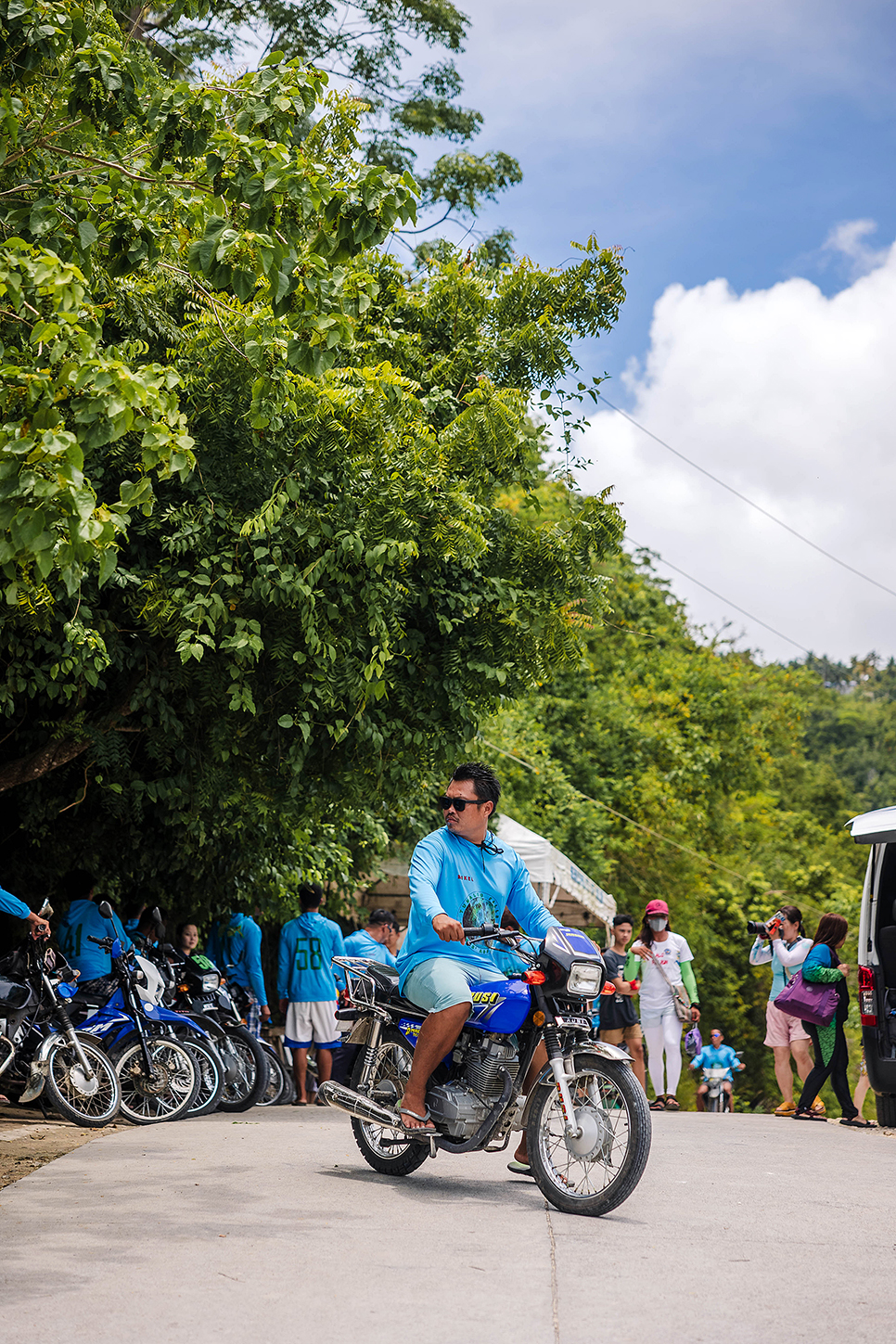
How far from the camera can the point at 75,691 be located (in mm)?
9023

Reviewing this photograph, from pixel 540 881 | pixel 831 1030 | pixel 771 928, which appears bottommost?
pixel 831 1030

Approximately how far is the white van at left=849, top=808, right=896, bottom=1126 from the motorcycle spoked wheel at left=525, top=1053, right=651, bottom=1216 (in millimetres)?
4521

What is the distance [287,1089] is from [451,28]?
1445 centimetres

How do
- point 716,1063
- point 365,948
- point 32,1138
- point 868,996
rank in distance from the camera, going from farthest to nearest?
point 716,1063 < point 365,948 < point 868,996 < point 32,1138

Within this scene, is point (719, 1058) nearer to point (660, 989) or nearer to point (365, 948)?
point (660, 989)

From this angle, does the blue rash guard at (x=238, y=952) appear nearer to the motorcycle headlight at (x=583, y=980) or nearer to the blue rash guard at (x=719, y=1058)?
the motorcycle headlight at (x=583, y=980)

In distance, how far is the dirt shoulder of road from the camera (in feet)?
23.9

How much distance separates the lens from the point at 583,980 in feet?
19.0

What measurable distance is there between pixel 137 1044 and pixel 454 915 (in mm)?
4499

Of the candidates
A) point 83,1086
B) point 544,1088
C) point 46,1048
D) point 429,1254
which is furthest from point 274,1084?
point 429,1254

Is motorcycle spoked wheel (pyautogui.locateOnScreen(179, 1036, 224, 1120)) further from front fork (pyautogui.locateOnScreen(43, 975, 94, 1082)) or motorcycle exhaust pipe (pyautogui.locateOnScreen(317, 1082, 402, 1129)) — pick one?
motorcycle exhaust pipe (pyautogui.locateOnScreen(317, 1082, 402, 1129))

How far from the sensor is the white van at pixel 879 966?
9.97m

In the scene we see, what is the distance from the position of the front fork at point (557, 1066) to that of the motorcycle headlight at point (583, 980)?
0.52ft

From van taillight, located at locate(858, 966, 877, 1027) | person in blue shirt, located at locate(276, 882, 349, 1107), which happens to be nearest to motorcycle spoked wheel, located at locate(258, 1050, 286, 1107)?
person in blue shirt, located at locate(276, 882, 349, 1107)
